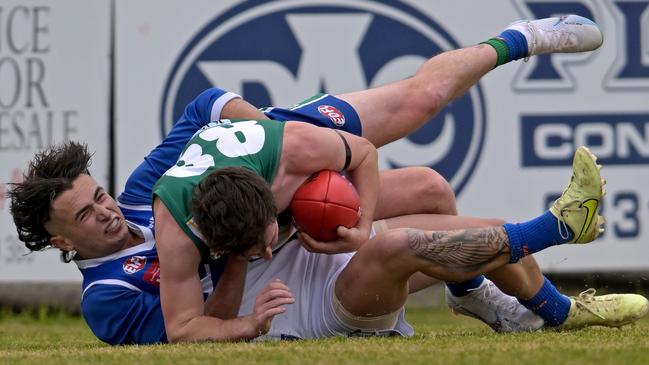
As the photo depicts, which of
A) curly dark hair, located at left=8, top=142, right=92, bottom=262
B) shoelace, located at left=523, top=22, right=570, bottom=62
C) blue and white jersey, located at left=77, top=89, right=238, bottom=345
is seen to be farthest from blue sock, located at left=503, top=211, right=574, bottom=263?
curly dark hair, located at left=8, top=142, right=92, bottom=262

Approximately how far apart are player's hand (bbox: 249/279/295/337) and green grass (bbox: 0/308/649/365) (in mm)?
87

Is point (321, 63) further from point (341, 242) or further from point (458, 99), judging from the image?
→ point (341, 242)


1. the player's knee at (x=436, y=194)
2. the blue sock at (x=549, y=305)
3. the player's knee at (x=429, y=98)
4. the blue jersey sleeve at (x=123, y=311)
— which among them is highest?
the player's knee at (x=429, y=98)

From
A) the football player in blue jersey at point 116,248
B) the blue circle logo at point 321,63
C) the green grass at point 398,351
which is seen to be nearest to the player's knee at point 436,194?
the football player in blue jersey at point 116,248

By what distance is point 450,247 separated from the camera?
221 inches

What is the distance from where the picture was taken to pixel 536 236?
557cm

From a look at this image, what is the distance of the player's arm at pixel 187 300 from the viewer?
5387 millimetres

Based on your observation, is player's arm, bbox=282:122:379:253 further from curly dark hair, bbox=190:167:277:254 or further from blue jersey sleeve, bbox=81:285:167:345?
blue jersey sleeve, bbox=81:285:167:345

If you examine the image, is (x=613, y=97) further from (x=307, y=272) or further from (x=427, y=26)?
(x=307, y=272)

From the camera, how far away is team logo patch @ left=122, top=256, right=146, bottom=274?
598 cm

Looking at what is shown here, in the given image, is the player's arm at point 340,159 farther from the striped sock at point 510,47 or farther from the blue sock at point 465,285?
the striped sock at point 510,47

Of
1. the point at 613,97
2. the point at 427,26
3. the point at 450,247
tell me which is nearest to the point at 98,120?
the point at 427,26

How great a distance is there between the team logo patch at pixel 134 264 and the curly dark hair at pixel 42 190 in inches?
12.7

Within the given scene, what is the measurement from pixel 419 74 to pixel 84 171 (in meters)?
2.06
